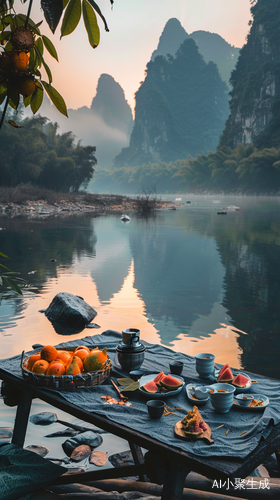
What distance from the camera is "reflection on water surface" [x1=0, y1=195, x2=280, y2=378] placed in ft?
17.9

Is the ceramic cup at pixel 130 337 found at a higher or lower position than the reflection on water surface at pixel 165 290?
higher

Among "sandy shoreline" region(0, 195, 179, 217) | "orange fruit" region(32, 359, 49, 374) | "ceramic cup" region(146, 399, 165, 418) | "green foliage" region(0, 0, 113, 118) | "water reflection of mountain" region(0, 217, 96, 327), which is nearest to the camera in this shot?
"green foliage" region(0, 0, 113, 118)

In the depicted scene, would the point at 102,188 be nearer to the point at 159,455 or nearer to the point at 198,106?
the point at 198,106

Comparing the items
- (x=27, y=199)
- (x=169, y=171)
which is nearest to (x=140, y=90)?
(x=169, y=171)

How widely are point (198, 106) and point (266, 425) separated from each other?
182 meters

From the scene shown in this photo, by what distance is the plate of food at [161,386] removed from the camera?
7.06 feet

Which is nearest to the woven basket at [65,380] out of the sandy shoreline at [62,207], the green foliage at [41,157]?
the sandy shoreline at [62,207]

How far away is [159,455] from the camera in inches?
67.7

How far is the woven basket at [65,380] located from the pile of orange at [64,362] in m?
0.04

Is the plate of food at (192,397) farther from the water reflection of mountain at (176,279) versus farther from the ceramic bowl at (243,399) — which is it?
the water reflection of mountain at (176,279)

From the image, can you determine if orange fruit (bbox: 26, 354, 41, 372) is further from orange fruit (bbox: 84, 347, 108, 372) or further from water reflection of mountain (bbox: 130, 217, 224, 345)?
water reflection of mountain (bbox: 130, 217, 224, 345)

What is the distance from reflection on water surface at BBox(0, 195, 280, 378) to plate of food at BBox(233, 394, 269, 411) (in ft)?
8.41

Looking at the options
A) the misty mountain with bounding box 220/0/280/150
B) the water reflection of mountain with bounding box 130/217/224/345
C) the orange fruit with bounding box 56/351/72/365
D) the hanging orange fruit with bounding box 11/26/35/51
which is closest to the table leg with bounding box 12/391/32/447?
the orange fruit with bounding box 56/351/72/365

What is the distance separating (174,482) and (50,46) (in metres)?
1.70
